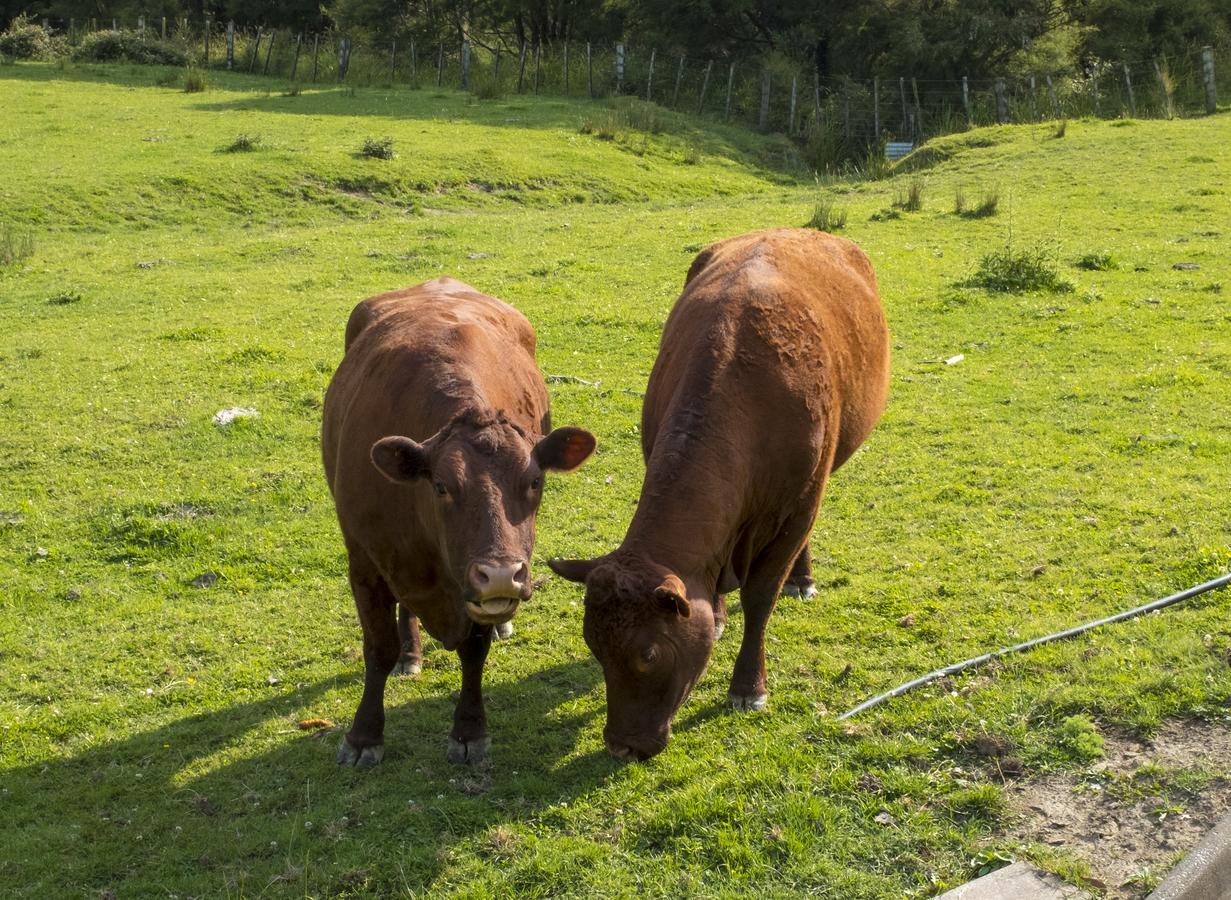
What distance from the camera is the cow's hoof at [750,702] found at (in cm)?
656

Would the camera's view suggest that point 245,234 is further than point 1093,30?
No

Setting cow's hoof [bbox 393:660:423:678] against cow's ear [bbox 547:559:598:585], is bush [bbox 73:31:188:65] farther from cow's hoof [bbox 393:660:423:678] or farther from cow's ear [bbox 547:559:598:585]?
cow's ear [bbox 547:559:598:585]

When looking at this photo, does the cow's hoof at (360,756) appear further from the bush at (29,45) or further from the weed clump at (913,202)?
the bush at (29,45)

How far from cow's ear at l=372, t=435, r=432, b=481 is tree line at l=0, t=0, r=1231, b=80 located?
3504 centimetres

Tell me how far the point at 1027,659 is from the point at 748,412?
2.03m

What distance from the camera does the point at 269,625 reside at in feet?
27.1

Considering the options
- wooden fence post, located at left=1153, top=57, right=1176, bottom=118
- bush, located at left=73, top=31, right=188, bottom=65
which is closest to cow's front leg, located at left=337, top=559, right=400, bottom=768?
wooden fence post, located at left=1153, top=57, right=1176, bottom=118

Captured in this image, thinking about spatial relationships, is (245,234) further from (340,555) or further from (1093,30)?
(1093,30)

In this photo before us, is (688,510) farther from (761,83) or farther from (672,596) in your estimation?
(761,83)

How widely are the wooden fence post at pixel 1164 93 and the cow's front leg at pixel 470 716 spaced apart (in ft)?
94.6

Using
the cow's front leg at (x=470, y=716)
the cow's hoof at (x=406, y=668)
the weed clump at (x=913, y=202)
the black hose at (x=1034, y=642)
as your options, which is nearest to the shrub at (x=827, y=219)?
the weed clump at (x=913, y=202)

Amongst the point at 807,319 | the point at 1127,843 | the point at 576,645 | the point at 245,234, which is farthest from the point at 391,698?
the point at 245,234

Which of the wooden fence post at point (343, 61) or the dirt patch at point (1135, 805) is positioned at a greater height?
the wooden fence post at point (343, 61)

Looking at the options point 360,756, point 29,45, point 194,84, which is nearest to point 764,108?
point 194,84
